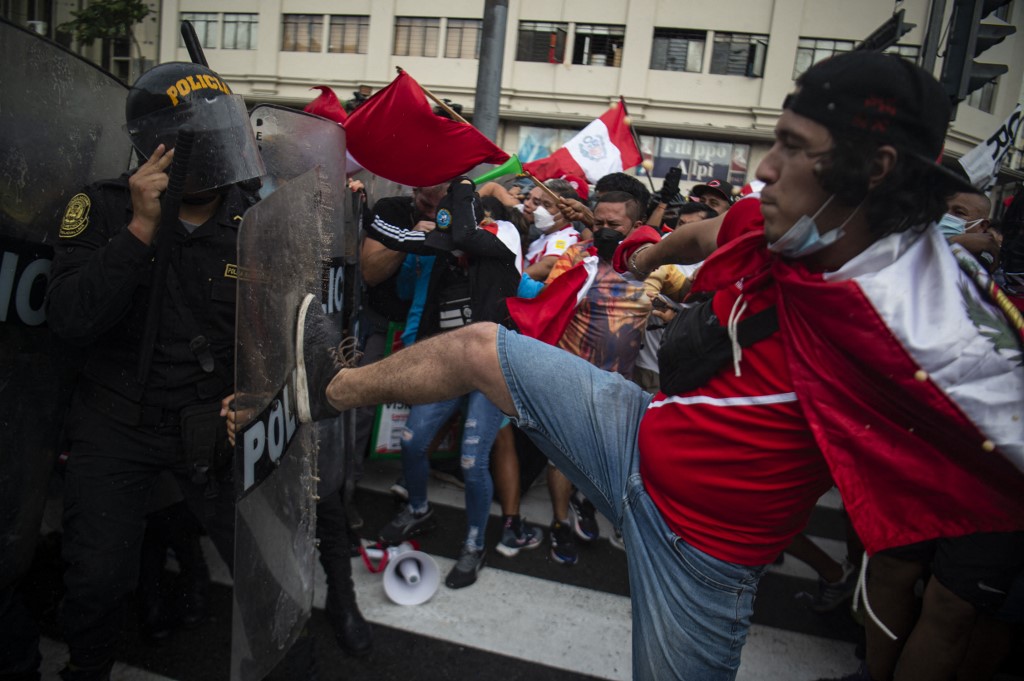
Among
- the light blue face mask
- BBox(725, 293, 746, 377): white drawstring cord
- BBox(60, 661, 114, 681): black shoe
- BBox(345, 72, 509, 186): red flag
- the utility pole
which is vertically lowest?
BBox(60, 661, 114, 681): black shoe

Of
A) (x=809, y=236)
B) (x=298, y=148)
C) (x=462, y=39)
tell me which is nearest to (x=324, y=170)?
(x=298, y=148)

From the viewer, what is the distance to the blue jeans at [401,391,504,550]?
3.35 metres

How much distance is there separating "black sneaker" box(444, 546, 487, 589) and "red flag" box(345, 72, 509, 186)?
203 centimetres

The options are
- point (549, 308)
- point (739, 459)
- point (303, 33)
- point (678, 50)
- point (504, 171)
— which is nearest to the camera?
point (739, 459)

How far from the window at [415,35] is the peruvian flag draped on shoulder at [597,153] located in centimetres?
1796

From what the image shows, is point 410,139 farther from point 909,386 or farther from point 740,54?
point 740,54

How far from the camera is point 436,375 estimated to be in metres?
1.81

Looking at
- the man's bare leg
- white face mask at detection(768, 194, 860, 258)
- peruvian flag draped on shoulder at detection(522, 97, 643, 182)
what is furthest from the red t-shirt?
peruvian flag draped on shoulder at detection(522, 97, 643, 182)

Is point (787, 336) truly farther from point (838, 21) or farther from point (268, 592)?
point (838, 21)

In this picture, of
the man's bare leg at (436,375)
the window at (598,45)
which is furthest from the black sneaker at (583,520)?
the window at (598,45)

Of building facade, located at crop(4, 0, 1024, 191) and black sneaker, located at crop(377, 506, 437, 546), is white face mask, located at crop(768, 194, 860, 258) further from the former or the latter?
building facade, located at crop(4, 0, 1024, 191)

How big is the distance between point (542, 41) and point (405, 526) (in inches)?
818

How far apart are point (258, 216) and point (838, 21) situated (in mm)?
22682

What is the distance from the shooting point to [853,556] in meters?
3.35
